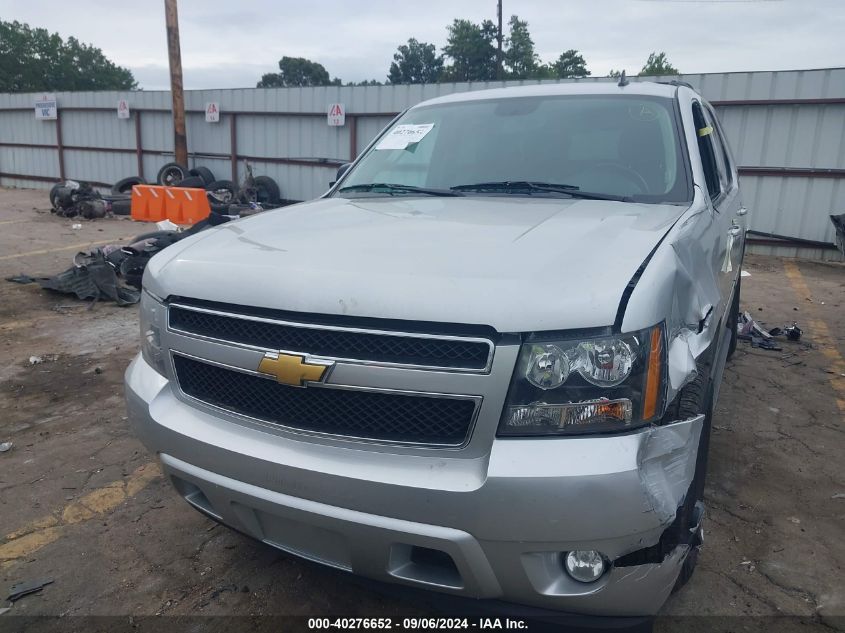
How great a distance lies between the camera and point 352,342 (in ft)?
5.71

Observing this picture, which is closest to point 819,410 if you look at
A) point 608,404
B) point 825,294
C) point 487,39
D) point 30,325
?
point 608,404

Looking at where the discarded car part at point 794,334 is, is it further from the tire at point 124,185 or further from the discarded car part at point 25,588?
the tire at point 124,185

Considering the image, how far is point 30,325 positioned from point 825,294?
918 centimetres

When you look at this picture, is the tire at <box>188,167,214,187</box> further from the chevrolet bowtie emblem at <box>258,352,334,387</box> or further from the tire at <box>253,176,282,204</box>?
the chevrolet bowtie emblem at <box>258,352,334,387</box>

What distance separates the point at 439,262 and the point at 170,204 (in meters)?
13.1

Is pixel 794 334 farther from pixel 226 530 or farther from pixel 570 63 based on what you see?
pixel 570 63

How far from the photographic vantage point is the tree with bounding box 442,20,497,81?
5812cm

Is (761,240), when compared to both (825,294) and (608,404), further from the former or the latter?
(608,404)

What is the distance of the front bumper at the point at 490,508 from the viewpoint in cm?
154

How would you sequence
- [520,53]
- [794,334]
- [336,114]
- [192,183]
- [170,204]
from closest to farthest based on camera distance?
1. [794,334]
2. [170,204]
3. [336,114]
4. [192,183]
5. [520,53]

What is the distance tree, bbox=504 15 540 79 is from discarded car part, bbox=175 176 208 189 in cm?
4434

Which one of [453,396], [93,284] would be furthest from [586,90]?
[93,284]

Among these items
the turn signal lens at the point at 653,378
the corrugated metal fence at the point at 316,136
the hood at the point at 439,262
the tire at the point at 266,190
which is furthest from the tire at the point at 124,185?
the turn signal lens at the point at 653,378

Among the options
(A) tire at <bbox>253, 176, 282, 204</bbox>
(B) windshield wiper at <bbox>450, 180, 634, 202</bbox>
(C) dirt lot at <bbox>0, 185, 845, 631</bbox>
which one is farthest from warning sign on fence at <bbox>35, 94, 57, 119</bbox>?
(B) windshield wiper at <bbox>450, 180, 634, 202</bbox>
